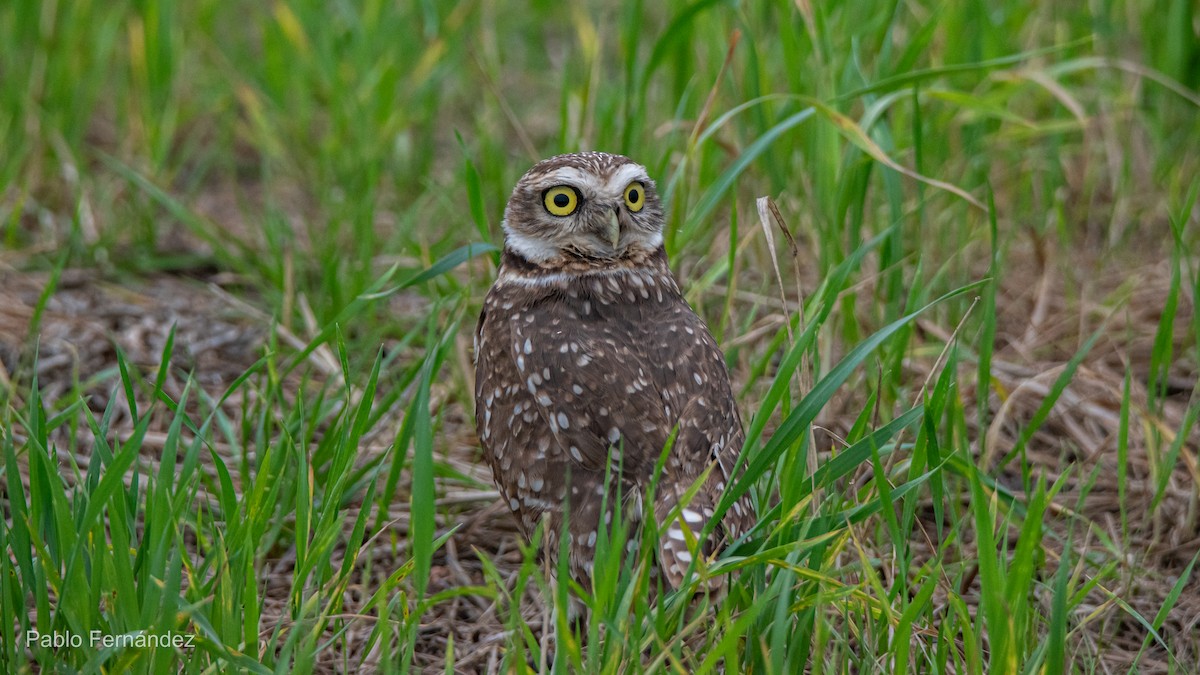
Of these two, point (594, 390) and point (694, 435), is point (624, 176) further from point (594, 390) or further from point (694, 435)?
point (694, 435)

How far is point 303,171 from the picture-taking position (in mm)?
5211

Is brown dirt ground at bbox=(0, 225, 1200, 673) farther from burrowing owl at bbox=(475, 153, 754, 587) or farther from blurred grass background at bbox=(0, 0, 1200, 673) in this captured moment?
burrowing owl at bbox=(475, 153, 754, 587)

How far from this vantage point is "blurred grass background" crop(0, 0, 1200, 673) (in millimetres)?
2338

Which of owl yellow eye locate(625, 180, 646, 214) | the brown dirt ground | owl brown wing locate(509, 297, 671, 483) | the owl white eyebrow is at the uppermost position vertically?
the owl white eyebrow

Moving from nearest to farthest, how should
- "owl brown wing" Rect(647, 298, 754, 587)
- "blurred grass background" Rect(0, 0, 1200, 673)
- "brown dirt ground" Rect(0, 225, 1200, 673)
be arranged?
"blurred grass background" Rect(0, 0, 1200, 673) < "owl brown wing" Rect(647, 298, 754, 587) < "brown dirt ground" Rect(0, 225, 1200, 673)

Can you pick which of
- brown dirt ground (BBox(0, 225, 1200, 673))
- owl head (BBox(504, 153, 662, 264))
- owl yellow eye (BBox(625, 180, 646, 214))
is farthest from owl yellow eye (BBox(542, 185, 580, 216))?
brown dirt ground (BBox(0, 225, 1200, 673))

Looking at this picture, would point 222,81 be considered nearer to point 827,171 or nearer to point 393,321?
point 393,321

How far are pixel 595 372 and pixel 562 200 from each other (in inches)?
19.4

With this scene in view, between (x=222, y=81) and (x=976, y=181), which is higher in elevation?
(x=222, y=81)

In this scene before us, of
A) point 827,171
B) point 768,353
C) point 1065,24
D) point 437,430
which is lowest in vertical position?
point 437,430

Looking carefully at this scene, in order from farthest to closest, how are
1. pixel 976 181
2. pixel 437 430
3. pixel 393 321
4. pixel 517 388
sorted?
pixel 976 181
pixel 393 321
pixel 437 430
pixel 517 388

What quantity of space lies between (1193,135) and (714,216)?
6.01 feet

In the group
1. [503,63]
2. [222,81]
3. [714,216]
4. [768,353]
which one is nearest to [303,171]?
[222,81]

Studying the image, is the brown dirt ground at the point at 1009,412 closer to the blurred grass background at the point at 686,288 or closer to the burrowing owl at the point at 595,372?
the blurred grass background at the point at 686,288
